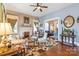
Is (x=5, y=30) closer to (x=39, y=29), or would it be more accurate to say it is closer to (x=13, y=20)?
(x=13, y=20)

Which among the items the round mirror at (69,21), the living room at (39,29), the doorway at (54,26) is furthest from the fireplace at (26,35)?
the round mirror at (69,21)

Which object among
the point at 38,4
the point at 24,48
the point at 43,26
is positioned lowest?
the point at 24,48

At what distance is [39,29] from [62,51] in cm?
58

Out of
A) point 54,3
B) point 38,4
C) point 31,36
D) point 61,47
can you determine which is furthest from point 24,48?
point 54,3

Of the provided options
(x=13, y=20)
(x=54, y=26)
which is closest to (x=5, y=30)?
(x=13, y=20)

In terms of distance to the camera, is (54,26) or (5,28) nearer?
(5,28)

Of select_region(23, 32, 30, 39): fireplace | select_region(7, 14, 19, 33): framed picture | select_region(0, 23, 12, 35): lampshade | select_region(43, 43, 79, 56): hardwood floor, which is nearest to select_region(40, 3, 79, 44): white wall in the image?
select_region(43, 43, 79, 56): hardwood floor

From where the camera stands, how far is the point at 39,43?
2.31 m

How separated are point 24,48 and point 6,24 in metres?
0.54

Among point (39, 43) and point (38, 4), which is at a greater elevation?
point (38, 4)

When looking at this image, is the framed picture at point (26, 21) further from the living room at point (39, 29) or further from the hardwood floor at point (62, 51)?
the hardwood floor at point (62, 51)

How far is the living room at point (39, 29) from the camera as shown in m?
2.24

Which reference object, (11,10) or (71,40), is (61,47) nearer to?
(71,40)

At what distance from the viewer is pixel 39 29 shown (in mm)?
2342
